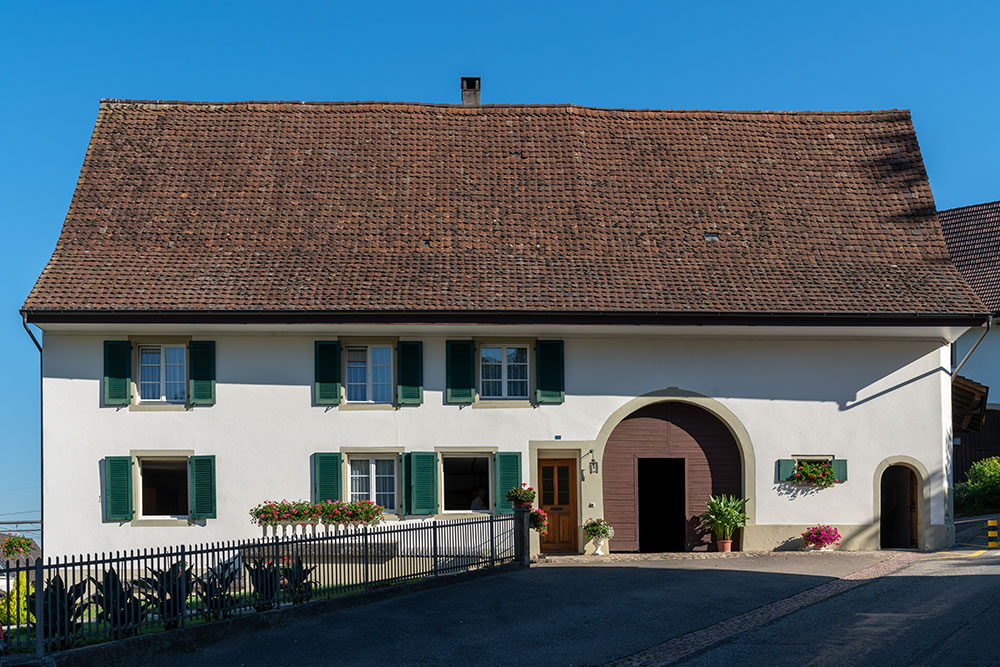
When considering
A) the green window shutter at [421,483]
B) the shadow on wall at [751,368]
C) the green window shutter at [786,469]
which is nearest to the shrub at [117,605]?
the green window shutter at [421,483]

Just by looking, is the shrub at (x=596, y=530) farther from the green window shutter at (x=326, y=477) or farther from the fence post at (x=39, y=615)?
the fence post at (x=39, y=615)

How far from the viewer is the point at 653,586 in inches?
719

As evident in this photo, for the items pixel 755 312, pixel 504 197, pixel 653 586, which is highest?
pixel 504 197

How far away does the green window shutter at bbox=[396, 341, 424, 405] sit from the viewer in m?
23.2

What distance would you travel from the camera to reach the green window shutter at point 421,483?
23062 mm

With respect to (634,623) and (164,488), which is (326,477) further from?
(634,623)

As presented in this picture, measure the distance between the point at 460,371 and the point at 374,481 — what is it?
2.72 meters

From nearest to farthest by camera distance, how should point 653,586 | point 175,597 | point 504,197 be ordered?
point 175,597, point 653,586, point 504,197

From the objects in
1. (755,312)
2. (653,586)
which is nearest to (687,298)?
(755,312)

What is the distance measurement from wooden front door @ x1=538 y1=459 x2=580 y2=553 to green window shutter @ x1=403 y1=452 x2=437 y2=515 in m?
2.24

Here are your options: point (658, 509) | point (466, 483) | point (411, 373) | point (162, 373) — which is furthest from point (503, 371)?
point (162, 373)

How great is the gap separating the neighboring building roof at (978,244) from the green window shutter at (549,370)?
20.1 m

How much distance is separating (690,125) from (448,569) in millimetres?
13695

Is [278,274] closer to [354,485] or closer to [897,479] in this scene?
[354,485]
